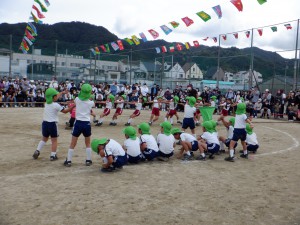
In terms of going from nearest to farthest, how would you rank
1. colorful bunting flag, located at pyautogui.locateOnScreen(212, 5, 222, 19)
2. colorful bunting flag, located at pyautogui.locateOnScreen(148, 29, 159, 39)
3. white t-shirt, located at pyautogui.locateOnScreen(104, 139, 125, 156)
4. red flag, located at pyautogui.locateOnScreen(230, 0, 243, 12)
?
white t-shirt, located at pyautogui.locateOnScreen(104, 139, 125, 156), red flag, located at pyautogui.locateOnScreen(230, 0, 243, 12), colorful bunting flag, located at pyautogui.locateOnScreen(212, 5, 222, 19), colorful bunting flag, located at pyautogui.locateOnScreen(148, 29, 159, 39)

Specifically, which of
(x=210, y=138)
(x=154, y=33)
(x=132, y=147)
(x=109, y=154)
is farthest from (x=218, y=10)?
(x=109, y=154)

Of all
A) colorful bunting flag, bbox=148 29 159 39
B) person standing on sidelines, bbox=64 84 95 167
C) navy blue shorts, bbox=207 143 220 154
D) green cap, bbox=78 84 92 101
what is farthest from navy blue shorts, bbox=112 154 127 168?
colorful bunting flag, bbox=148 29 159 39

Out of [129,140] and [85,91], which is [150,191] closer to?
[129,140]

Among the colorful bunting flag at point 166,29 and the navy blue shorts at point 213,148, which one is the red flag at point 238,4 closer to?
the colorful bunting flag at point 166,29

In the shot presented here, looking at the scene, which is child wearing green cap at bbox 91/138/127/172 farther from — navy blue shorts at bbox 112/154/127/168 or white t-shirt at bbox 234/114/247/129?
white t-shirt at bbox 234/114/247/129

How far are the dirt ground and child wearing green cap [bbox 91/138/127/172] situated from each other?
0.19 meters

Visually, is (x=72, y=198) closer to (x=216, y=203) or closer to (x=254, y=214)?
(x=216, y=203)

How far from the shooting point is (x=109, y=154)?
263 inches

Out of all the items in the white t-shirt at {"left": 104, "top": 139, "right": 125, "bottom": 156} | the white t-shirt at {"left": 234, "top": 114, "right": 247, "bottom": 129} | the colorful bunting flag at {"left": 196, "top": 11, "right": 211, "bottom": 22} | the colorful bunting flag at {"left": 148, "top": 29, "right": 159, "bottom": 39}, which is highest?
the colorful bunting flag at {"left": 196, "top": 11, "right": 211, "bottom": 22}

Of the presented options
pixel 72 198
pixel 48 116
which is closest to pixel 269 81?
pixel 48 116

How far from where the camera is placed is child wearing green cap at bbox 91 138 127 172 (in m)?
6.72

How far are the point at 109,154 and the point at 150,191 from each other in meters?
1.42

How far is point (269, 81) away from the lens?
29547 mm

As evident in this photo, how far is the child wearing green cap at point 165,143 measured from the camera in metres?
7.97
